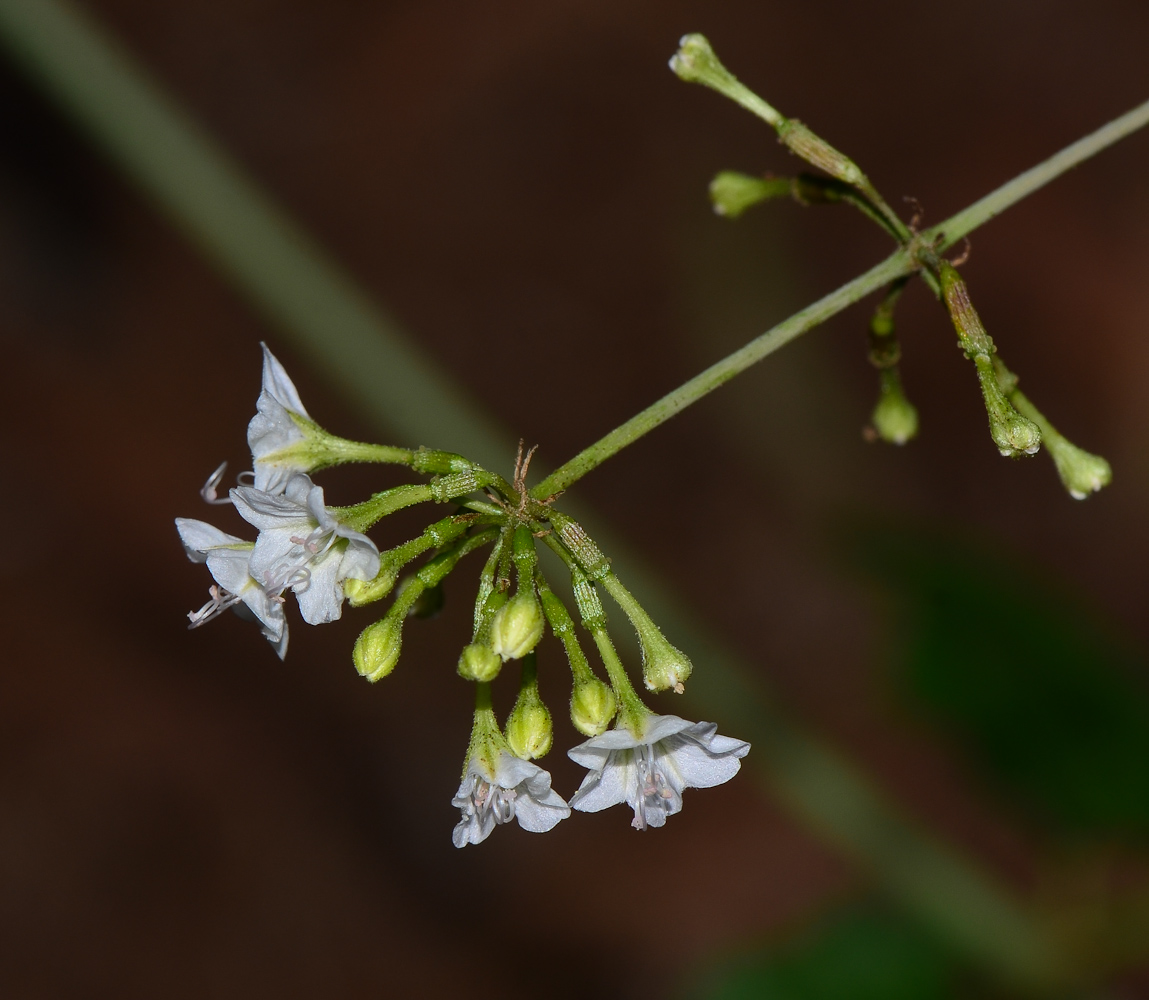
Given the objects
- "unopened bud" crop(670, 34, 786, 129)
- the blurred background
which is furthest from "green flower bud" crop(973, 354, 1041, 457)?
the blurred background

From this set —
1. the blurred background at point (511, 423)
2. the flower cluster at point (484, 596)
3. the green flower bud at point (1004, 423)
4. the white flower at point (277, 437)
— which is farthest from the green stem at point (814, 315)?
the blurred background at point (511, 423)

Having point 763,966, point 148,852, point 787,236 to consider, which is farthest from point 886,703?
point 148,852

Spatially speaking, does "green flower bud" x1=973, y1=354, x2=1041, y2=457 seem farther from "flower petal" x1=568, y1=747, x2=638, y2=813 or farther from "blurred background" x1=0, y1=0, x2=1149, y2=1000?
"blurred background" x1=0, y1=0, x2=1149, y2=1000

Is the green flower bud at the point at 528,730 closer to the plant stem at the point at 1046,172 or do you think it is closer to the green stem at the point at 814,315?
the green stem at the point at 814,315

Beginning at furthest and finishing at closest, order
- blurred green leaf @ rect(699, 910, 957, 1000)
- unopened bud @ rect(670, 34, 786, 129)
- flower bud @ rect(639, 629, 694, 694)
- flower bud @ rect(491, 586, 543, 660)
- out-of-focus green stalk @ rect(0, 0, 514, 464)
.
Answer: blurred green leaf @ rect(699, 910, 957, 1000)
out-of-focus green stalk @ rect(0, 0, 514, 464)
unopened bud @ rect(670, 34, 786, 129)
flower bud @ rect(639, 629, 694, 694)
flower bud @ rect(491, 586, 543, 660)

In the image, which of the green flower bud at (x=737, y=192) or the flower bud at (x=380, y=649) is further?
the green flower bud at (x=737, y=192)

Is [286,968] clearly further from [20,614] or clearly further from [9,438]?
[9,438]
